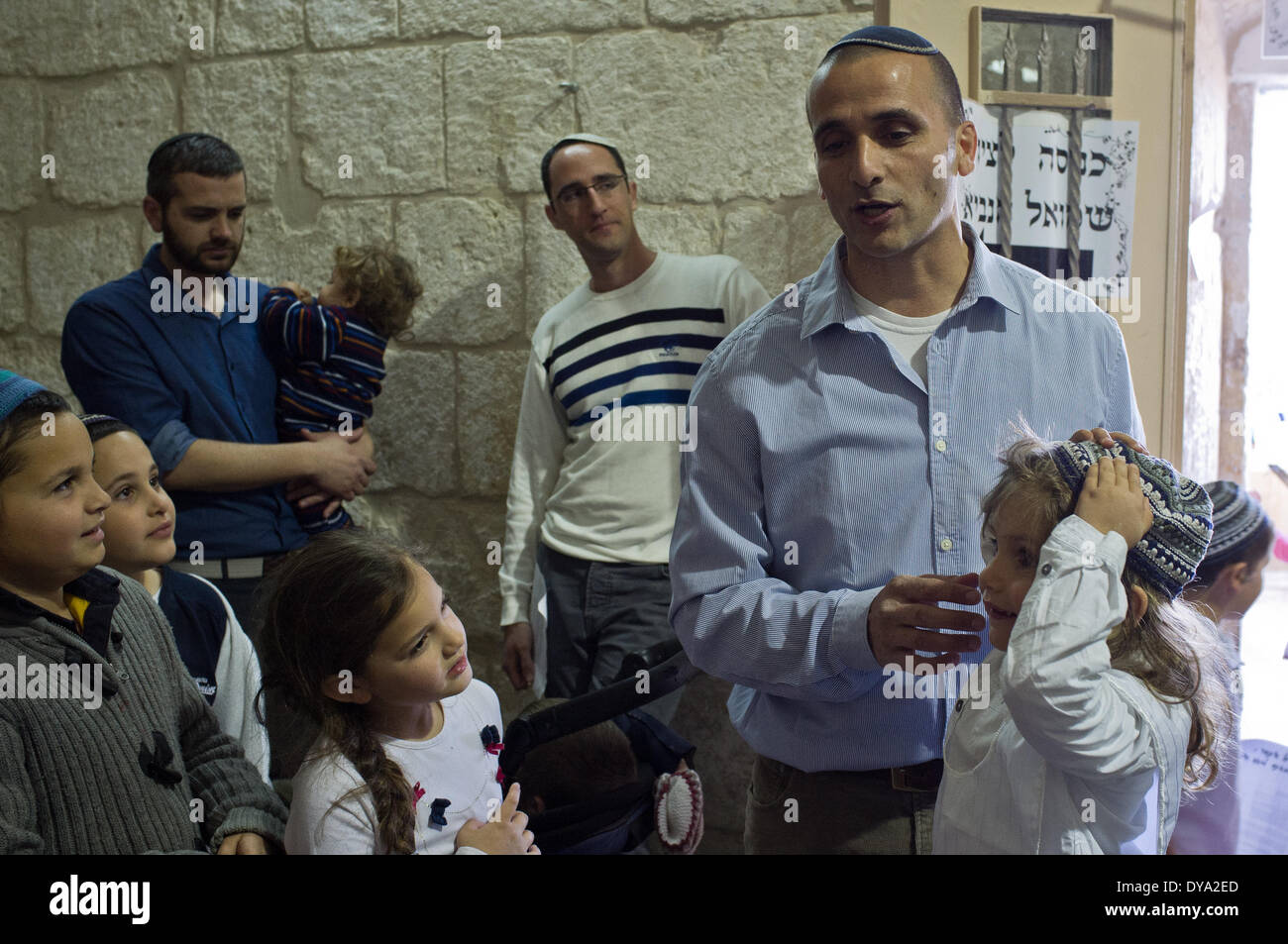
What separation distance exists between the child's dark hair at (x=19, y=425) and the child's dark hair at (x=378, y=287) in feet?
Result: 5.13

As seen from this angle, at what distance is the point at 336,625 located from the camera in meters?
1.50

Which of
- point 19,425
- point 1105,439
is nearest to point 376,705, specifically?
point 19,425

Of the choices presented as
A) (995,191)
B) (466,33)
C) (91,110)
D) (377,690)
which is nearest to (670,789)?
(377,690)

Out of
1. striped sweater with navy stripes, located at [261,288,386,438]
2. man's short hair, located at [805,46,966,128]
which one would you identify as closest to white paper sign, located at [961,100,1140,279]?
man's short hair, located at [805,46,966,128]

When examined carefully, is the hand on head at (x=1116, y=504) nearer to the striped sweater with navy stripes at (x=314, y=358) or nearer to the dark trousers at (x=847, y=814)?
the dark trousers at (x=847, y=814)

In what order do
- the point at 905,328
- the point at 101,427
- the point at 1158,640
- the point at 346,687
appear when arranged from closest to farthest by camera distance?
the point at 1158,640 → the point at 346,687 → the point at 905,328 → the point at 101,427

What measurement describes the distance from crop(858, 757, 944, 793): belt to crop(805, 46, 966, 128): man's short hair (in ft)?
3.03

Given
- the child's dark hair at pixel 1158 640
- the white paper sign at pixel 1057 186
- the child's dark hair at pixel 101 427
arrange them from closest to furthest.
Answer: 1. the child's dark hair at pixel 1158 640
2. the child's dark hair at pixel 101 427
3. the white paper sign at pixel 1057 186

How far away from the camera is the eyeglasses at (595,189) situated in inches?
120

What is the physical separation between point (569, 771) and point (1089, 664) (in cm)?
128

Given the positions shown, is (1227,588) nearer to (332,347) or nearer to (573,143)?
(573,143)

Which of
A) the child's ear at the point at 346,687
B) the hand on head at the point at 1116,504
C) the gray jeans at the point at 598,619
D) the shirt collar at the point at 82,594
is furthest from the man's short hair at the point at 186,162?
the hand on head at the point at 1116,504
